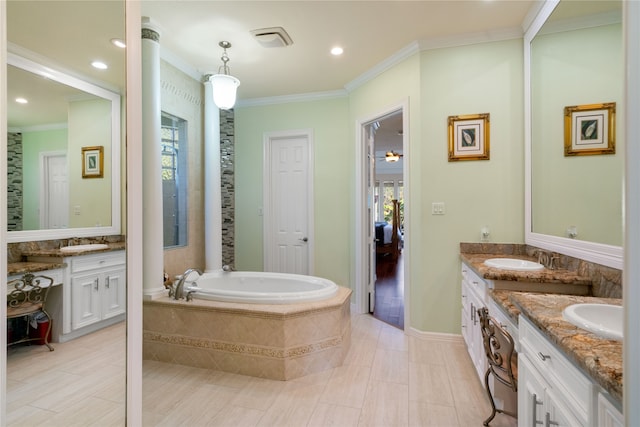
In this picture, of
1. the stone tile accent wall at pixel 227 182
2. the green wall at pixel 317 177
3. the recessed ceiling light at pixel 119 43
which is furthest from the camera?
the stone tile accent wall at pixel 227 182

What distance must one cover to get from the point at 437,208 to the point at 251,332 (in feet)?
6.24

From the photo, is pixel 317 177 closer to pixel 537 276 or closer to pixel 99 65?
pixel 537 276

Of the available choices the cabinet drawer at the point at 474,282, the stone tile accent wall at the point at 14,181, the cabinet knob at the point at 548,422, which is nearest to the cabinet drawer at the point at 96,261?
the stone tile accent wall at the point at 14,181

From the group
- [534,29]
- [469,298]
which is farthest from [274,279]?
[534,29]

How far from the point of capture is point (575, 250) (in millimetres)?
1849

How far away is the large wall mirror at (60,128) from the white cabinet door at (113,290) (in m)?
0.16

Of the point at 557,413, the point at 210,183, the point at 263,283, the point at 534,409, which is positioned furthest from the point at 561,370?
the point at 210,183

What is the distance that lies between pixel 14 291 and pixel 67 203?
31cm

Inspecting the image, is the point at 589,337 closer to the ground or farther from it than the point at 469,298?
farther from it

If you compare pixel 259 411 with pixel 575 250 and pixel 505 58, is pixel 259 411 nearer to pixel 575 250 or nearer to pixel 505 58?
pixel 575 250

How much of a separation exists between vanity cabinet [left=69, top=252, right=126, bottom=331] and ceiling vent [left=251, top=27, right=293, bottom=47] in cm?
227

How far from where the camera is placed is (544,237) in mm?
2322

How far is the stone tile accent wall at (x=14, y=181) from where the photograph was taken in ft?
2.93

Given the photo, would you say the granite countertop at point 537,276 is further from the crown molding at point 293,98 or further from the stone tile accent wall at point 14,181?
the crown molding at point 293,98
